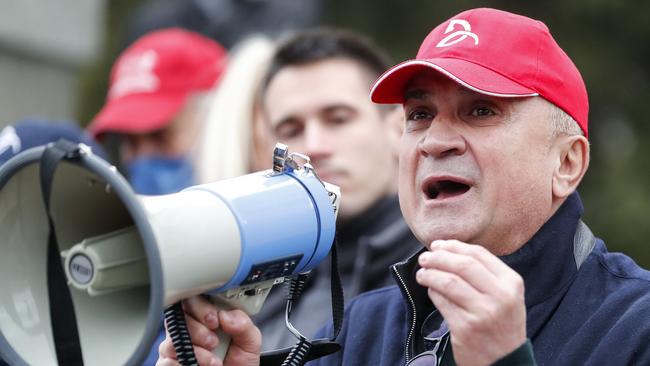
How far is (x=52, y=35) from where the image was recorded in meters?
6.11

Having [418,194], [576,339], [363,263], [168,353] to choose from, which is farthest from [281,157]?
[363,263]

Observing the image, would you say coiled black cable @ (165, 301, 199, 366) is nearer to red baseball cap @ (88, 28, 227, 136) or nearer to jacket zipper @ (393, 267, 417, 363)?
jacket zipper @ (393, 267, 417, 363)

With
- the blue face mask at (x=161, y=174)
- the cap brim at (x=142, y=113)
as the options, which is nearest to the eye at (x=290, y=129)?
the blue face mask at (x=161, y=174)

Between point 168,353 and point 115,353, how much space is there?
0.21m

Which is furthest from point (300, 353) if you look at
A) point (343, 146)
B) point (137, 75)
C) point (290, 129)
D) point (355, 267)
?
point (137, 75)

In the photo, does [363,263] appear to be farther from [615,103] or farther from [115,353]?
[615,103]

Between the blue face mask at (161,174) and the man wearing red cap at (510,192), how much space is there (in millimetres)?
2860

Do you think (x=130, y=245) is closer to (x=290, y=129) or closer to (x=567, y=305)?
(x=567, y=305)

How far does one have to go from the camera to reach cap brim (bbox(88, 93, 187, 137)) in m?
5.64

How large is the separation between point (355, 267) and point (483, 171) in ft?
5.34

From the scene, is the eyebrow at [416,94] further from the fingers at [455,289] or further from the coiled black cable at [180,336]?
the coiled black cable at [180,336]

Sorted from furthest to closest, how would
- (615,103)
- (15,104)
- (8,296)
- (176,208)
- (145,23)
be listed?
(615,103), (145,23), (15,104), (8,296), (176,208)

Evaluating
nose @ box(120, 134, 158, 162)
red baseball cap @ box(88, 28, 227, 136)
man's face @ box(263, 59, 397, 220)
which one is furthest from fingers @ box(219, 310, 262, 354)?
nose @ box(120, 134, 158, 162)

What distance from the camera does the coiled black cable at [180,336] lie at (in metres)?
2.53
